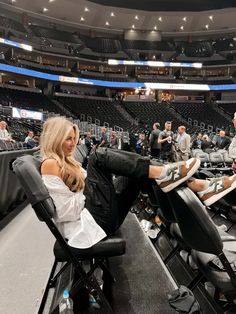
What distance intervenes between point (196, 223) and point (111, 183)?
0.59 meters

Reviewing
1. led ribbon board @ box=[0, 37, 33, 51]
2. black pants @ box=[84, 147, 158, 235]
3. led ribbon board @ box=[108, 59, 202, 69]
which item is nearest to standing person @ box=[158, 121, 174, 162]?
black pants @ box=[84, 147, 158, 235]

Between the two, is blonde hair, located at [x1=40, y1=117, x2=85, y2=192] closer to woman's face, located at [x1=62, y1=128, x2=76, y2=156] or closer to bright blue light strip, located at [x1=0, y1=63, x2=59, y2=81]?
woman's face, located at [x1=62, y1=128, x2=76, y2=156]

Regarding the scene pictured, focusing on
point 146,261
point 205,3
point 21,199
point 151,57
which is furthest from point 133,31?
point 146,261

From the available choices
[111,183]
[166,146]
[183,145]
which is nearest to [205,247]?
[111,183]

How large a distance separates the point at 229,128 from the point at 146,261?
22.1 metres

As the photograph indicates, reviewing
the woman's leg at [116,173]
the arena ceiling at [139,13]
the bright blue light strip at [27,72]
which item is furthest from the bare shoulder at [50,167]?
the arena ceiling at [139,13]

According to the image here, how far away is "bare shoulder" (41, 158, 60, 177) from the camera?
154cm

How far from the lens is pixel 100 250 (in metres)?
1.49

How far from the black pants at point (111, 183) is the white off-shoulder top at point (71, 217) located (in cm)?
18

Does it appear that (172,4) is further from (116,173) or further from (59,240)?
(59,240)

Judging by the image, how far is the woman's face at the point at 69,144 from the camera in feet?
5.31

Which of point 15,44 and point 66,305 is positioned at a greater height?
point 15,44

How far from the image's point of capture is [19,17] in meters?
24.5

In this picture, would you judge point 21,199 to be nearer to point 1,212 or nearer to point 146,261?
point 1,212
